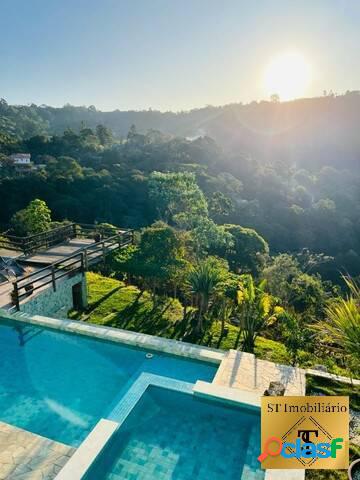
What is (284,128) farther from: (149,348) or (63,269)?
(149,348)

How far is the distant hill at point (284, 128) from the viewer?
9212 cm

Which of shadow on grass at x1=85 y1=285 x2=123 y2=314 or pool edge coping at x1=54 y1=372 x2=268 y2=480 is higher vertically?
pool edge coping at x1=54 y1=372 x2=268 y2=480

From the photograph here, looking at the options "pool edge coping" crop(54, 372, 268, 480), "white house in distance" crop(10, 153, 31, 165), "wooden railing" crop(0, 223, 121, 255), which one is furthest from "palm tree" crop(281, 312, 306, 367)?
"white house in distance" crop(10, 153, 31, 165)

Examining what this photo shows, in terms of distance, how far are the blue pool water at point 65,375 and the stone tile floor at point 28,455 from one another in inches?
14.1

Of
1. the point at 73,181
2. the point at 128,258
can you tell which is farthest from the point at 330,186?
the point at 128,258

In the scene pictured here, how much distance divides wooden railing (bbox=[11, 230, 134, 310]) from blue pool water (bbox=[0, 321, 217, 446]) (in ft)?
3.32

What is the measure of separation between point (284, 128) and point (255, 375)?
105 m

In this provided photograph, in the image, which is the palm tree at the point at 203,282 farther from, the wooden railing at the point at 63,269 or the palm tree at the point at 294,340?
the wooden railing at the point at 63,269

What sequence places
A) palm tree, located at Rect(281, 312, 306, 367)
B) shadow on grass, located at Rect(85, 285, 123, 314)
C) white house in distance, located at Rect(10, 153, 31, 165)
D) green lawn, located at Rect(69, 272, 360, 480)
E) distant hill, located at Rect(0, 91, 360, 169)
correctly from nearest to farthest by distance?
green lawn, located at Rect(69, 272, 360, 480), palm tree, located at Rect(281, 312, 306, 367), shadow on grass, located at Rect(85, 285, 123, 314), white house in distance, located at Rect(10, 153, 31, 165), distant hill, located at Rect(0, 91, 360, 169)

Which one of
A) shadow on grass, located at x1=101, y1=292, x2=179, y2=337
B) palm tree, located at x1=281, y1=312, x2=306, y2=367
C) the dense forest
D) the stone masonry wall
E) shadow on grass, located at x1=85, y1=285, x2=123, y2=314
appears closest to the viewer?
palm tree, located at x1=281, y1=312, x2=306, y2=367

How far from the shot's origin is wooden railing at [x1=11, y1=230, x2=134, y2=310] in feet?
32.7

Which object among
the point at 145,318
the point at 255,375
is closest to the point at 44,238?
the point at 145,318

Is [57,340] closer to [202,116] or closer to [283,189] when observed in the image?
[283,189]

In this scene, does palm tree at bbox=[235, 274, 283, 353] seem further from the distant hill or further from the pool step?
the distant hill
